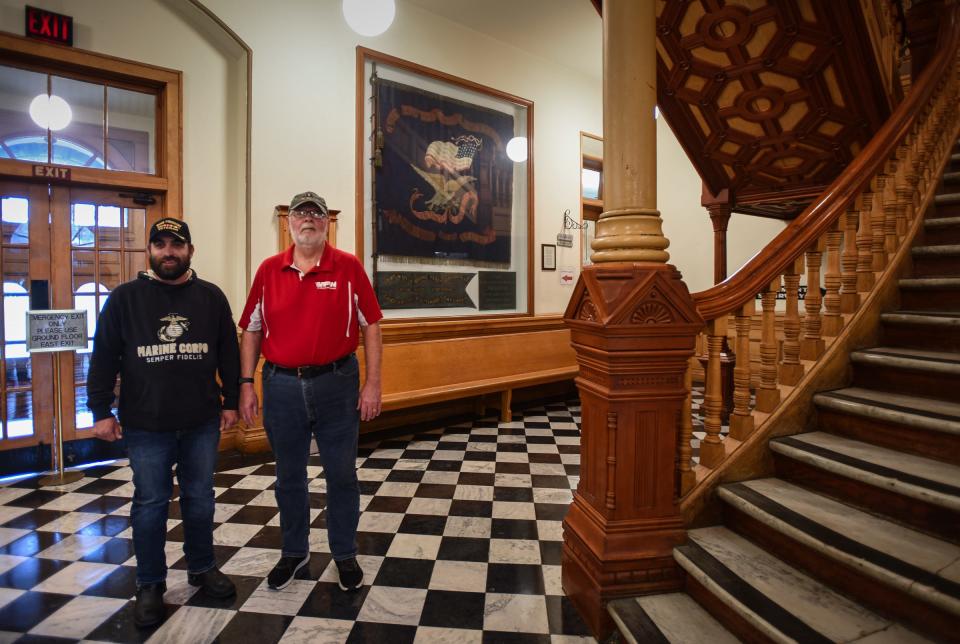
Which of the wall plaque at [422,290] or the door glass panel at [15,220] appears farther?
the wall plaque at [422,290]

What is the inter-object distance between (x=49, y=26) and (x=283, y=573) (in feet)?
12.6

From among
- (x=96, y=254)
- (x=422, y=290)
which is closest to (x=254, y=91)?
(x=96, y=254)

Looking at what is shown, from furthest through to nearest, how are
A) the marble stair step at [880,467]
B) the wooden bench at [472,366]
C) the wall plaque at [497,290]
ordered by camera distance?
the wall plaque at [497,290]
the wooden bench at [472,366]
the marble stair step at [880,467]

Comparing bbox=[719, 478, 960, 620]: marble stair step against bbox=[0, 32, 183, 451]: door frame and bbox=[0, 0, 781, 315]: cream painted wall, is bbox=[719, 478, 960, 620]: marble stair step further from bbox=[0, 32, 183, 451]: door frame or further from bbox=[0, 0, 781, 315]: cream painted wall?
bbox=[0, 32, 183, 451]: door frame

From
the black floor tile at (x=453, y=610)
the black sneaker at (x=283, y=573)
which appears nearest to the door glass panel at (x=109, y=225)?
the black sneaker at (x=283, y=573)

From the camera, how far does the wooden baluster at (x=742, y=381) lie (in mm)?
1910

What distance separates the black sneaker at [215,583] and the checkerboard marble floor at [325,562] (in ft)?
0.11

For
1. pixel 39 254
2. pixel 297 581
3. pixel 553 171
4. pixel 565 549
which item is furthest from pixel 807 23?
pixel 39 254

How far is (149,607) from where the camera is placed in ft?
5.78

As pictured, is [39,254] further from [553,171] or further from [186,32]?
[553,171]

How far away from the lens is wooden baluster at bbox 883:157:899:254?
91.6 inches

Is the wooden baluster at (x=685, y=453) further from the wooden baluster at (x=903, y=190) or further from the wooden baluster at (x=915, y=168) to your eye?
the wooden baluster at (x=915, y=168)

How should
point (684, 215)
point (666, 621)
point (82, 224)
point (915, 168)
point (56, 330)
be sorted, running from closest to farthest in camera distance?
point (666, 621) → point (915, 168) → point (56, 330) → point (82, 224) → point (684, 215)

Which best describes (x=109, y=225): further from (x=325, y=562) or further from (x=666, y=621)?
(x=666, y=621)
